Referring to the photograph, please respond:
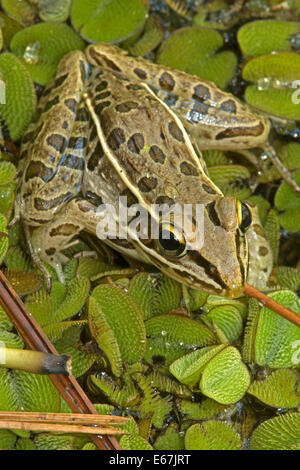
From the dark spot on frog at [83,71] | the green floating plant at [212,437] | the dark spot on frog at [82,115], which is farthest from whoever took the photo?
the dark spot on frog at [83,71]

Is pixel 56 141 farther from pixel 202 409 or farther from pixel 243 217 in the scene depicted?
pixel 202 409

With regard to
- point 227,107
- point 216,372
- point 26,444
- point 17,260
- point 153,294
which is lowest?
point 26,444

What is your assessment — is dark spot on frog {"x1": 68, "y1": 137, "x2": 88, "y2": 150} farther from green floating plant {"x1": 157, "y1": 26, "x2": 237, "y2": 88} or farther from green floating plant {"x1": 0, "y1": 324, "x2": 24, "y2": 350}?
green floating plant {"x1": 0, "y1": 324, "x2": 24, "y2": 350}

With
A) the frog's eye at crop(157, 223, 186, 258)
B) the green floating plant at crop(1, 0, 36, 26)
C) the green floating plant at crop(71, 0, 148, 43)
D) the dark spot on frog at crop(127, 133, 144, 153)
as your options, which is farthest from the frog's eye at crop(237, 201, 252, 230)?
the green floating plant at crop(1, 0, 36, 26)

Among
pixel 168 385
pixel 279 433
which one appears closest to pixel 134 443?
pixel 168 385

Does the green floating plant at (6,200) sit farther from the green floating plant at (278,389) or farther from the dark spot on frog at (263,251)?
the green floating plant at (278,389)

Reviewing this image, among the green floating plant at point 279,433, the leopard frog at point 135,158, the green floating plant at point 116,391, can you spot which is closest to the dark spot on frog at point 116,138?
the leopard frog at point 135,158

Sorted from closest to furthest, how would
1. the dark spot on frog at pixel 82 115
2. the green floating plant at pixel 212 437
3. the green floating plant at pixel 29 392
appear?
the green floating plant at pixel 29 392
the green floating plant at pixel 212 437
the dark spot on frog at pixel 82 115
